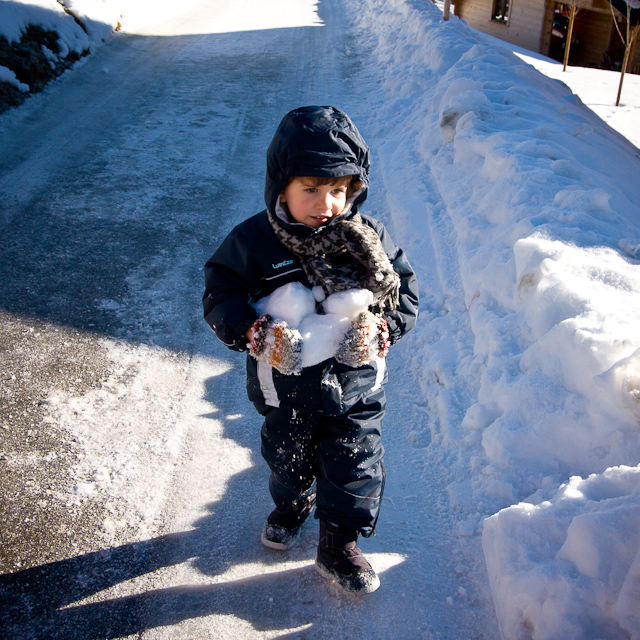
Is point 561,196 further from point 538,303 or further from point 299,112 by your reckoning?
point 299,112

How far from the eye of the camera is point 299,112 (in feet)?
6.15

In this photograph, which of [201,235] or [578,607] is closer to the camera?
[578,607]

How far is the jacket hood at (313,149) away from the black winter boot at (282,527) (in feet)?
3.88

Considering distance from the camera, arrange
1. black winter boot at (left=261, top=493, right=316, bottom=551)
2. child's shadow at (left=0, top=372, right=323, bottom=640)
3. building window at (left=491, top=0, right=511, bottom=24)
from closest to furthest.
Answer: child's shadow at (left=0, top=372, right=323, bottom=640)
black winter boot at (left=261, top=493, right=316, bottom=551)
building window at (left=491, top=0, right=511, bottom=24)

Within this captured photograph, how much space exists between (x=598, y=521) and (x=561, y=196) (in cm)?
252

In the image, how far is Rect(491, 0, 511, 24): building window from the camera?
18.2m

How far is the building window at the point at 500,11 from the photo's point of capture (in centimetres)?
1816

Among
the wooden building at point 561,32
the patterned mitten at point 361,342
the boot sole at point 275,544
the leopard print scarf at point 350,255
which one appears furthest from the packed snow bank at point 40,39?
the wooden building at point 561,32

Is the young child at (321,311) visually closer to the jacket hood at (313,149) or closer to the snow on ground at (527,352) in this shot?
the jacket hood at (313,149)

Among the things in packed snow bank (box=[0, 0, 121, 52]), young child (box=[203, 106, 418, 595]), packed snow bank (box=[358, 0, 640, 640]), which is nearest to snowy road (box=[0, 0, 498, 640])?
packed snow bank (box=[358, 0, 640, 640])

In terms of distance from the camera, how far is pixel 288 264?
1.92 meters

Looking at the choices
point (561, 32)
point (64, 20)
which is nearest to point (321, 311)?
point (64, 20)

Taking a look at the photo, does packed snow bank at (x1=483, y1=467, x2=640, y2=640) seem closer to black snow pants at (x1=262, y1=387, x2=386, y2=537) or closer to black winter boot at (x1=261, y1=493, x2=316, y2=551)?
black snow pants at (x1=262, y1=387, x2=386, y2=537)

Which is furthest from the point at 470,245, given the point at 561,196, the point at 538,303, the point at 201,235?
the point at 201,235
